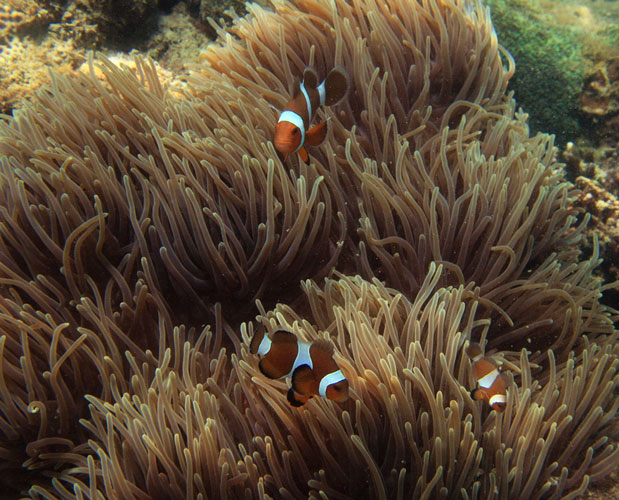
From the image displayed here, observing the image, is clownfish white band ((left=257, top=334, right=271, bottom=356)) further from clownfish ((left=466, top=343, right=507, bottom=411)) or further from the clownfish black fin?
clownfish ((left=466, top=343, right=507, bottom=411))

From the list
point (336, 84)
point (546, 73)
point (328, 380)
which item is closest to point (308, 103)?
point (336, 84)

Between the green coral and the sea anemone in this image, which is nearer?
the sea anemone

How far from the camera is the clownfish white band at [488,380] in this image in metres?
1.64

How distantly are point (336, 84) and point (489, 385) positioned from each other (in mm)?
1442

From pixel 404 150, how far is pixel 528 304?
35.8 inches

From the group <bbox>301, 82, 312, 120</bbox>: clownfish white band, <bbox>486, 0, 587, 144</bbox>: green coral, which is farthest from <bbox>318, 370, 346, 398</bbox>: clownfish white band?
<bbox>486, 0, 587, 144</bbox>: green coral

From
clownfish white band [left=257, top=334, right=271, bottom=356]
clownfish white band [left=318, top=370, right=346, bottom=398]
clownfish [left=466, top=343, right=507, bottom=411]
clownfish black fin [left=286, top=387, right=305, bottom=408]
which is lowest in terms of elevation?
clownfish [left=466, top=343, right=507, bottom=411]

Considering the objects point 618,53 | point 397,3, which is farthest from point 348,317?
point 618,53

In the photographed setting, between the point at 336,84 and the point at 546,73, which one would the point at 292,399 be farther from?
the point at 546,73

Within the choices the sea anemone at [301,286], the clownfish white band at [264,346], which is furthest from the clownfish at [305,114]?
the clownfish white band at [264,346]

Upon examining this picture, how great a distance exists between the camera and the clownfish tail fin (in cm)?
210

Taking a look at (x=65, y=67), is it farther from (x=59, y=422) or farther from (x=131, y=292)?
(x=59, y=422)

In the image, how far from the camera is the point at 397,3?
2.84 m

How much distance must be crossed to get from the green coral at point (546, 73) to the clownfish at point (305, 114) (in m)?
2.77
